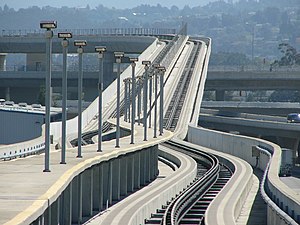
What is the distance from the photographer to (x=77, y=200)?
101 ft

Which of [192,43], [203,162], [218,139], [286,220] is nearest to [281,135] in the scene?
[218,139]

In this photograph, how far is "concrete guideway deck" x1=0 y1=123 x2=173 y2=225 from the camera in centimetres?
2050

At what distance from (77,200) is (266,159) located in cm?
2730

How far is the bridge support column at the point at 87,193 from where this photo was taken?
109 ft

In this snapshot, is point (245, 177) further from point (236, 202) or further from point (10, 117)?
point (10, 117)

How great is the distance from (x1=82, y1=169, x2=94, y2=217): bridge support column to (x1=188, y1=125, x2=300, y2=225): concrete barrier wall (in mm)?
4908

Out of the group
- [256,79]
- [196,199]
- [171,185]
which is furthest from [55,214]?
[256,79]

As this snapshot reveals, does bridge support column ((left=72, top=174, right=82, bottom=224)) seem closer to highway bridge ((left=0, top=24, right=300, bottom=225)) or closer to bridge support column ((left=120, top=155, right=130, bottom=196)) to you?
highway bridge ((left=0, top=24, right=300, bottom=225))

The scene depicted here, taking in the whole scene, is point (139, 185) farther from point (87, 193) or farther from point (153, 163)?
point (87, 193)

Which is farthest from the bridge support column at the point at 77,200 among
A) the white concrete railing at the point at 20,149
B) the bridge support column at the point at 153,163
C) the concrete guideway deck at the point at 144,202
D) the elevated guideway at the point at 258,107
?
the elevated guideway at the point at 258,107

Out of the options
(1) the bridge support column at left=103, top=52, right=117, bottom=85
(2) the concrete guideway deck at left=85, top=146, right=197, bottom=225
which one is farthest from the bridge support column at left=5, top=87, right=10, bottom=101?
(2) the concrete guideway deck at left=85, top=146, right=197, bottom=225

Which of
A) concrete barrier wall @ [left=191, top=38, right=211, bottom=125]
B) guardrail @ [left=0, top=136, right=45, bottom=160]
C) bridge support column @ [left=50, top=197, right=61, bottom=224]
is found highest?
bridge support column @ [left=50, top=197, right=61, bottom=224]

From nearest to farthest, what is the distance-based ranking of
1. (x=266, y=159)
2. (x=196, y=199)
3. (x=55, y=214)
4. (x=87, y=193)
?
(x=55, y=214) < (x=87, y=193) < (x=196, y=199) < (x=266, y=159)

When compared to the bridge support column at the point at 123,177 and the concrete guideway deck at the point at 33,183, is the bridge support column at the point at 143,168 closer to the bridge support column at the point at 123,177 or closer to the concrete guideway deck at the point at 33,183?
the bridge support column at the point at 123,177
